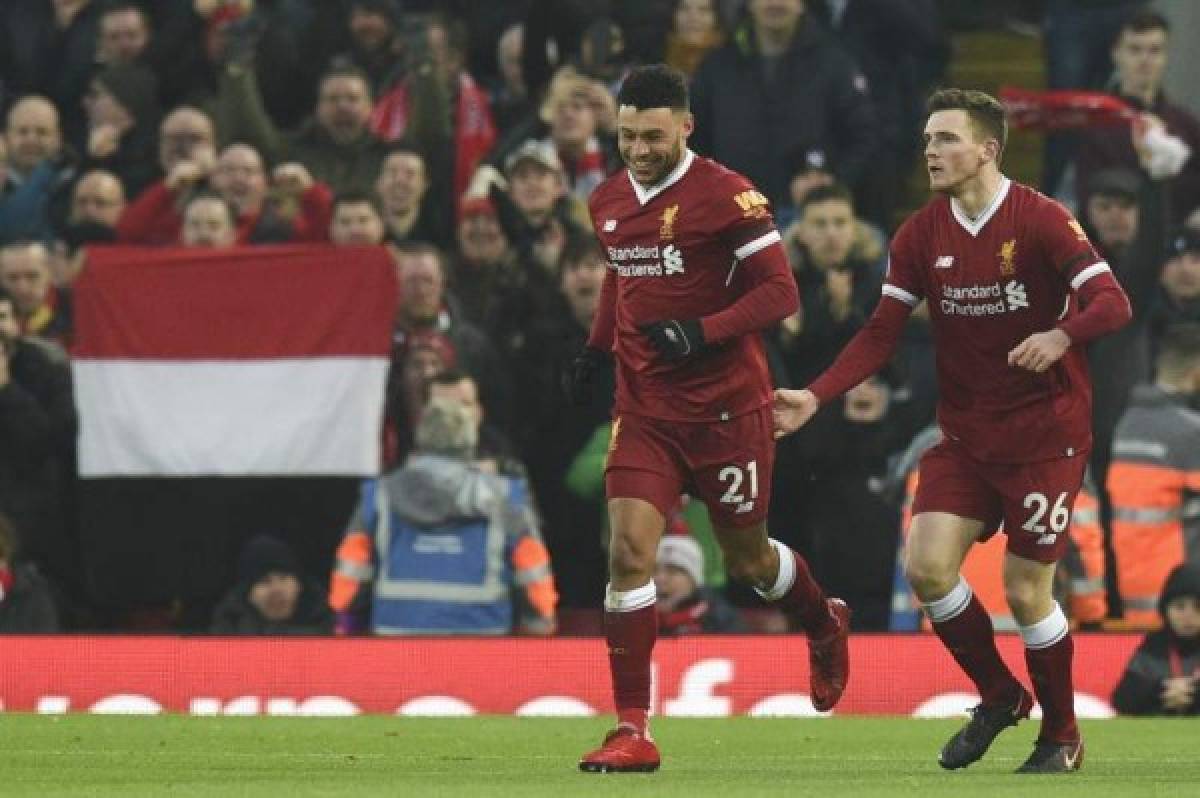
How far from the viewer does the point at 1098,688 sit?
50.4 feet

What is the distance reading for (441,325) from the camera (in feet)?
Answer: 55.7

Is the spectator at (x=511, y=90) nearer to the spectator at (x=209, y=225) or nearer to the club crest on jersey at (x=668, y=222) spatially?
the spectator at (x=209, y=225)

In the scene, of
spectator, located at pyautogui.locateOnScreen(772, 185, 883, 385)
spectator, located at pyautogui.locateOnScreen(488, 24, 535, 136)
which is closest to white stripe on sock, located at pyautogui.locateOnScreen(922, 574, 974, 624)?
spectator, located at pyautogui.locateOnScreen(772, 185, 883, 385)

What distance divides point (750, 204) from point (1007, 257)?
92cm

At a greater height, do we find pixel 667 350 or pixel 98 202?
pixel 667 350

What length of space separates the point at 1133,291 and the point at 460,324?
3630 mm

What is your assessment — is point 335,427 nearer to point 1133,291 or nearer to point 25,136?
point 25,136

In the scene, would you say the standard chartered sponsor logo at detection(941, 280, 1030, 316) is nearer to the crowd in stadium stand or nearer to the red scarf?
the crowd in stadium stand

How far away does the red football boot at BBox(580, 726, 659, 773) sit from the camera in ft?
34.8

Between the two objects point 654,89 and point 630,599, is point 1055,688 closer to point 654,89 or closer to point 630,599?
point 630,599

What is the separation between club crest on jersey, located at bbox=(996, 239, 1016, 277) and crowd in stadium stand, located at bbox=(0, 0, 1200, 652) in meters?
4.93

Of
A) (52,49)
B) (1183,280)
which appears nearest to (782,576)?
(1183,280)

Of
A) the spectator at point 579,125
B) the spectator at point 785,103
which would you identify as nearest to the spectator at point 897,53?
the spectator at point 785,103

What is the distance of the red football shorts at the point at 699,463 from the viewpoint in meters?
11.1
